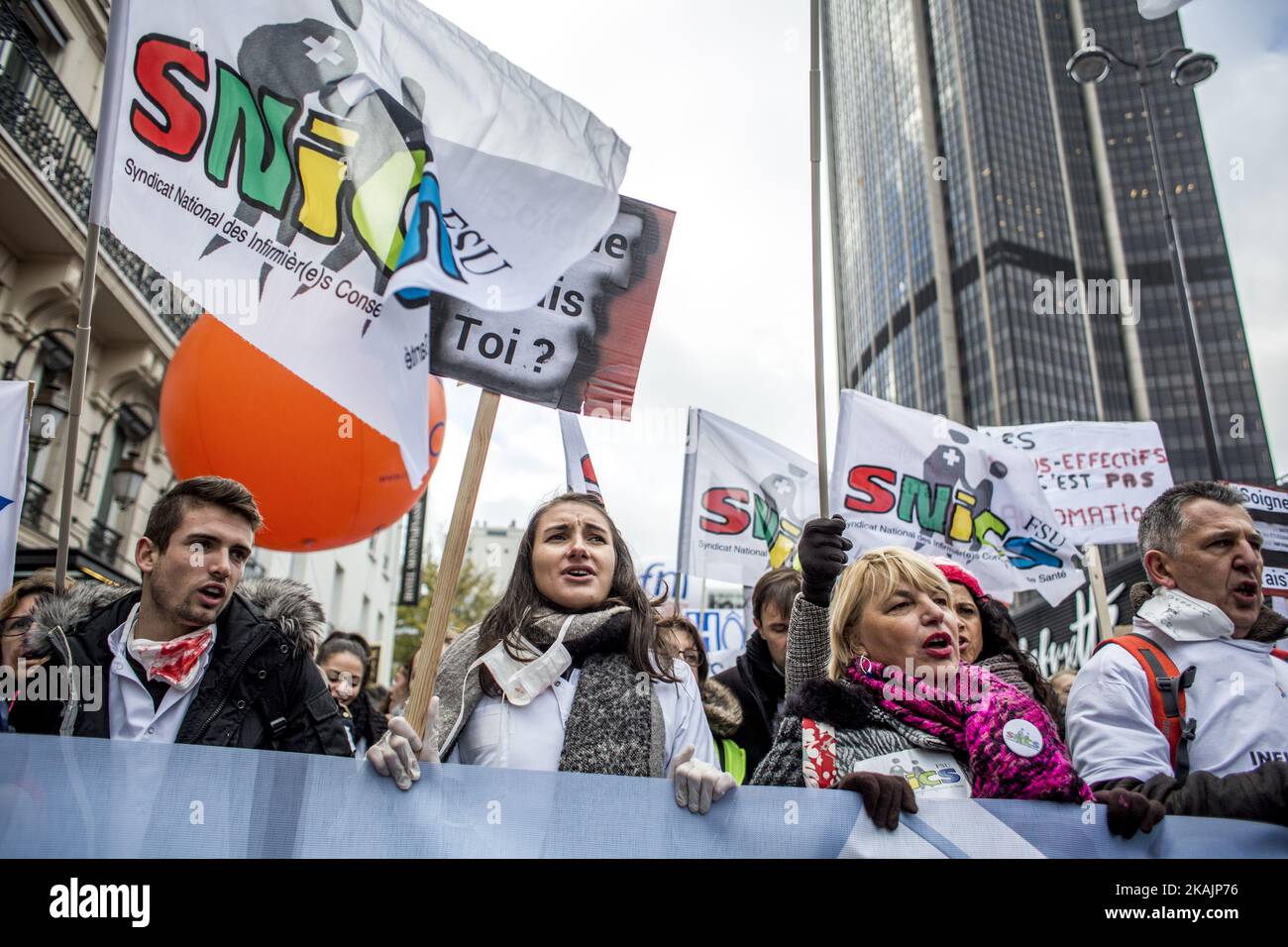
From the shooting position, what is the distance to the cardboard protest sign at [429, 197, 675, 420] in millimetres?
3805

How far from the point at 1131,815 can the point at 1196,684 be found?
33.0 inches

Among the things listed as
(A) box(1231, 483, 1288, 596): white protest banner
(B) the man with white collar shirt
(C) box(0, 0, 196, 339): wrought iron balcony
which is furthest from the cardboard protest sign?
(C) box(0, 0, 196, 339): wrought iron balcony

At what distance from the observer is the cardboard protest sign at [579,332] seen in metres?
3.80

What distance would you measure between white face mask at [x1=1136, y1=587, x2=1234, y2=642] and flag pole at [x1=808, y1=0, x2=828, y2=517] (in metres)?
1.02

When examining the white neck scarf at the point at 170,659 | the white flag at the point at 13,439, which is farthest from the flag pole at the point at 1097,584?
the white flag at the point at 13,439

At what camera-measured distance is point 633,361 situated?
4.22 m

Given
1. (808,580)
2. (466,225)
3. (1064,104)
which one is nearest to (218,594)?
(808,580)

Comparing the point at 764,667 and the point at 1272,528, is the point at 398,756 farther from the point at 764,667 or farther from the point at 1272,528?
the point at 1272,528

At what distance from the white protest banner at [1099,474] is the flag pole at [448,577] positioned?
5.55 m

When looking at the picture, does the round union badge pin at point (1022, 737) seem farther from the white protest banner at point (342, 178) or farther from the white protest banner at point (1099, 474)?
the white protest banner at point (1099, 474)

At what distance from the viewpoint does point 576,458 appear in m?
5.39
